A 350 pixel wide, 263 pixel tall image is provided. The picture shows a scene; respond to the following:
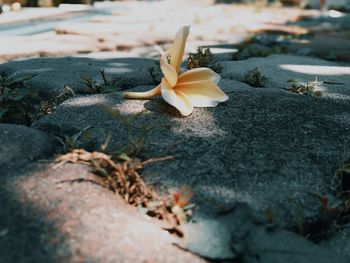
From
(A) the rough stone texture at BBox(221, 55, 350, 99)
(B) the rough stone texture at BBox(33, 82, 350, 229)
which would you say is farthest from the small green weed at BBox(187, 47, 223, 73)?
(B) the rough stone texture at BBox(33, 82, 350, 229)

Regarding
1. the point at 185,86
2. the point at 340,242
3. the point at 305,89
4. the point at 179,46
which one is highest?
the point at 179,46

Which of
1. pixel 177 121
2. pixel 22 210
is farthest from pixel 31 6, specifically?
pixel 22 210

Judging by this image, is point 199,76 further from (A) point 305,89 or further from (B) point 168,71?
(A) point 305,89

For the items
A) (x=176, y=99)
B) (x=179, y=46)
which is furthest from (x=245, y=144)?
(x=179, y=46)

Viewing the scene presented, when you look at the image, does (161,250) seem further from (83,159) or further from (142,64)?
(142,64)

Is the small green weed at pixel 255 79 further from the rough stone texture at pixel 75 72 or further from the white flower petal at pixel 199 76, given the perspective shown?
the white flower petal at pixel 199 76

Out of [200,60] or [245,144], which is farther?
[200,60]
